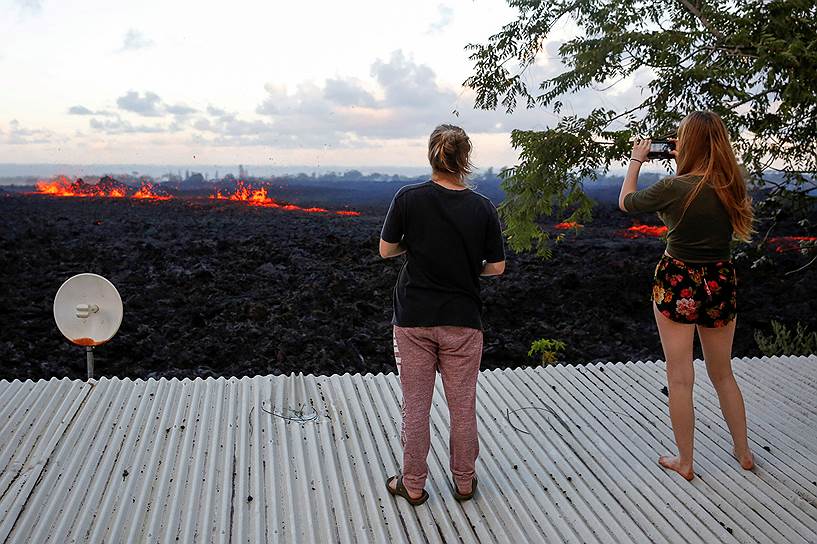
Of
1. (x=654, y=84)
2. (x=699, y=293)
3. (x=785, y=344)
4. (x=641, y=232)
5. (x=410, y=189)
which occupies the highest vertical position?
(x=654, y=84)

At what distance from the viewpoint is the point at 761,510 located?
2.47 metres

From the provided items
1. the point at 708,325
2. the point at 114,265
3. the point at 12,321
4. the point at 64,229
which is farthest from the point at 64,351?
the point at 64,229

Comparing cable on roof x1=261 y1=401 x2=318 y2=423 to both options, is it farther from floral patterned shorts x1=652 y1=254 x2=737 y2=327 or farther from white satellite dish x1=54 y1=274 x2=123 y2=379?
floral patterned shorts x1=652 y1=254 x2=737 y2=327

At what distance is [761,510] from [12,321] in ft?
25.0

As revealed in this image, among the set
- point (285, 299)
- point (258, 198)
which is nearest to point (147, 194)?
point (258, 198)

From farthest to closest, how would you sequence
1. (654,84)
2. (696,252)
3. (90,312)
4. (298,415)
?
1. (654,84)
2. (90,312)
3. (298,415)
4. (696,252)

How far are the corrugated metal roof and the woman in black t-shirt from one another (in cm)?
33

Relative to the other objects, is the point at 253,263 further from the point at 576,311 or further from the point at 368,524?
the point at 368,524

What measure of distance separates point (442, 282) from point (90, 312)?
226cm

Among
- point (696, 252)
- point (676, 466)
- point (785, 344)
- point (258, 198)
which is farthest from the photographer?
point (258, 198)

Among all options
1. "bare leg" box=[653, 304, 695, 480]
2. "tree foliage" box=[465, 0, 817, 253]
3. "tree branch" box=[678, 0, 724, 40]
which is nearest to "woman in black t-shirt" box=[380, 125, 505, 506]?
"bare leg" box=[653, 304, 695, 480]

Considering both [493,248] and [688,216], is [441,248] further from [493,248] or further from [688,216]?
[688,216]

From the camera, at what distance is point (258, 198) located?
2041 centimetres

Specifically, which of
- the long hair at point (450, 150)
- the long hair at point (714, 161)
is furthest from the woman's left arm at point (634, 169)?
the long hair at point (450, 150)
